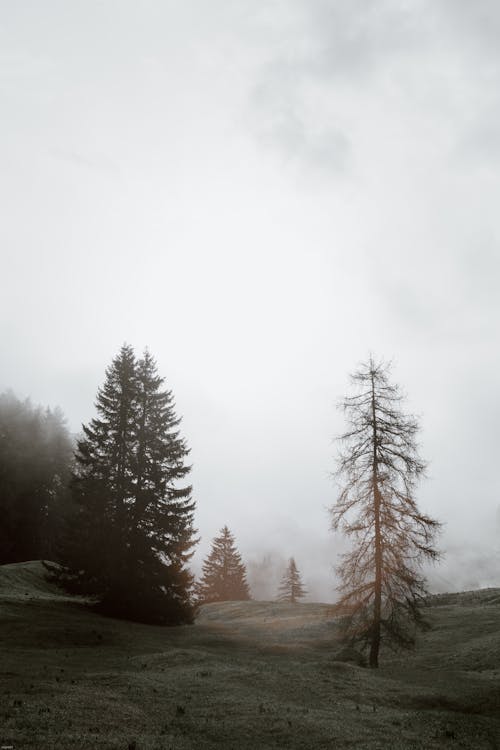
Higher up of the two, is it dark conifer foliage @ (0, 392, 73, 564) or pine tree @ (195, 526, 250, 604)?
dark conifer foliage @ (0, 392, 73, 564)

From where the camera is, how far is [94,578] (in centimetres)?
3481

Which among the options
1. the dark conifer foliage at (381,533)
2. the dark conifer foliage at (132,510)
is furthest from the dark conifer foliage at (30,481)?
the dark conifer foliage at (381,533)

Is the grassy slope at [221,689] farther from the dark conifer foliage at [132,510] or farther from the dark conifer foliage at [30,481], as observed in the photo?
the dark conifer foliage at [30,481]

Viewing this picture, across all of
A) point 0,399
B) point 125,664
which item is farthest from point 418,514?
point 0,399

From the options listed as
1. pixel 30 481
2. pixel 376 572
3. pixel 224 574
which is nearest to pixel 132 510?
pixel 376 572

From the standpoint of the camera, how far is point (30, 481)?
212 feet

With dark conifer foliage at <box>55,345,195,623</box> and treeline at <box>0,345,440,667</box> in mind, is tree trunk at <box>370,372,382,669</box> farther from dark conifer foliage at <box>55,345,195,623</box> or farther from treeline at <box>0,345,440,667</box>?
dark conifer foliage at <box>55,345,195,623</box>

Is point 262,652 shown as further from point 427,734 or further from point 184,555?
point 427,734

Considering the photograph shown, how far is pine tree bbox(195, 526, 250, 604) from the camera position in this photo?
76.1 meters

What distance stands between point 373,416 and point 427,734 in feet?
→ 46.4

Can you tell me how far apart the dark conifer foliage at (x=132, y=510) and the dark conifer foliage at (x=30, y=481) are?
2996 cm

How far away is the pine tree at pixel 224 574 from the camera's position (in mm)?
76062

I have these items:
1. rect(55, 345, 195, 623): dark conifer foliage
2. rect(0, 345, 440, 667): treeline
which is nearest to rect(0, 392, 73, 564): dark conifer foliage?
rect(0, 345, 440, 667): treeline

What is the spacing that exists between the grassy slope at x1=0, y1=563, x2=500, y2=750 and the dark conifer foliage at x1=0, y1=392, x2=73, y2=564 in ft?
102
